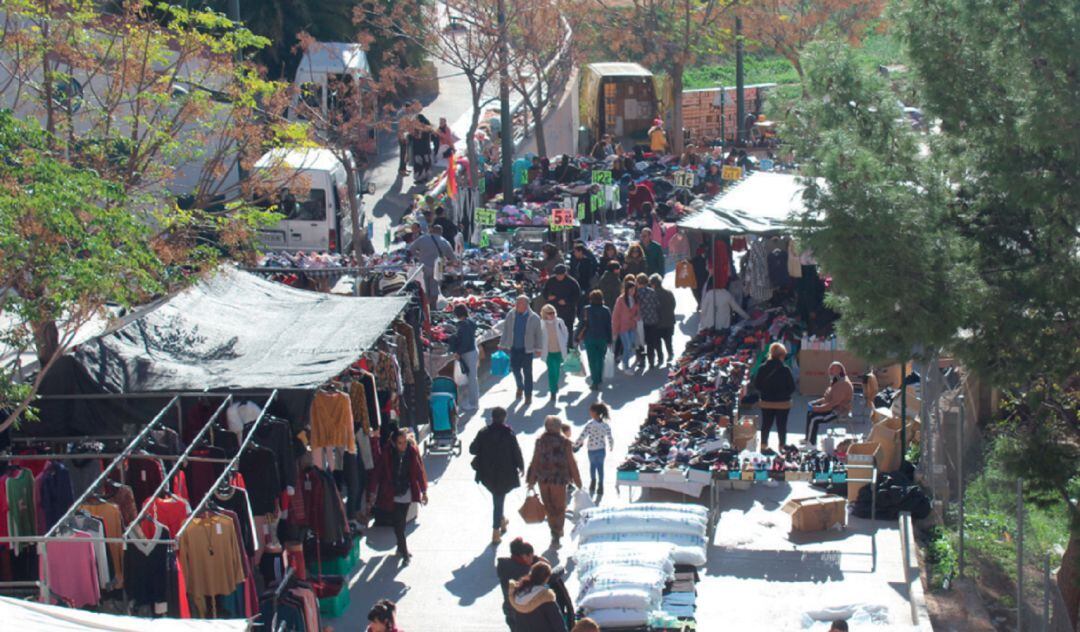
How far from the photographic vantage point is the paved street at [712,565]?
13.2 meters

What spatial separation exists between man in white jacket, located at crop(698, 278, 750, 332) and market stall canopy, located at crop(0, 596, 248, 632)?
540 inches

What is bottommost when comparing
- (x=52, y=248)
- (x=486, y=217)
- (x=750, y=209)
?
(x=486, y=217)

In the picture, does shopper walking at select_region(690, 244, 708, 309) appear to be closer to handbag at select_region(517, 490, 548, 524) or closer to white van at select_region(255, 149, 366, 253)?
white van at select_region(255, 149, 366, 253)

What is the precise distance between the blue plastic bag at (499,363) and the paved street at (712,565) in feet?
11.7

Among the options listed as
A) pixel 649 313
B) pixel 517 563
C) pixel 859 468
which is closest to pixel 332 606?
pixel 517 563

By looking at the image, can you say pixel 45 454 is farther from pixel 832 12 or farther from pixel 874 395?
pixel 832 12

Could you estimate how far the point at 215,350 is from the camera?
14.6 m

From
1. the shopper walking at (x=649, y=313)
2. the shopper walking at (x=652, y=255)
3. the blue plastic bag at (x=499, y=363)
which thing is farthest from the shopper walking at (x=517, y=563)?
the shopper walking at (x=652, y=255)

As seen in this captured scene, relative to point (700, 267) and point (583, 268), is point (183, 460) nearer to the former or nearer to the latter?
point (583, 268)

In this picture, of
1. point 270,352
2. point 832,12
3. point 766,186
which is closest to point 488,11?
point 766,186

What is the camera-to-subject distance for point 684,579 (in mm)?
13070

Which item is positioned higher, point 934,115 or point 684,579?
point 934,115

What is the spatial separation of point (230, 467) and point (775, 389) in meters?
7.26

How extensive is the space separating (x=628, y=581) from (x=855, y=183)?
3.80m
